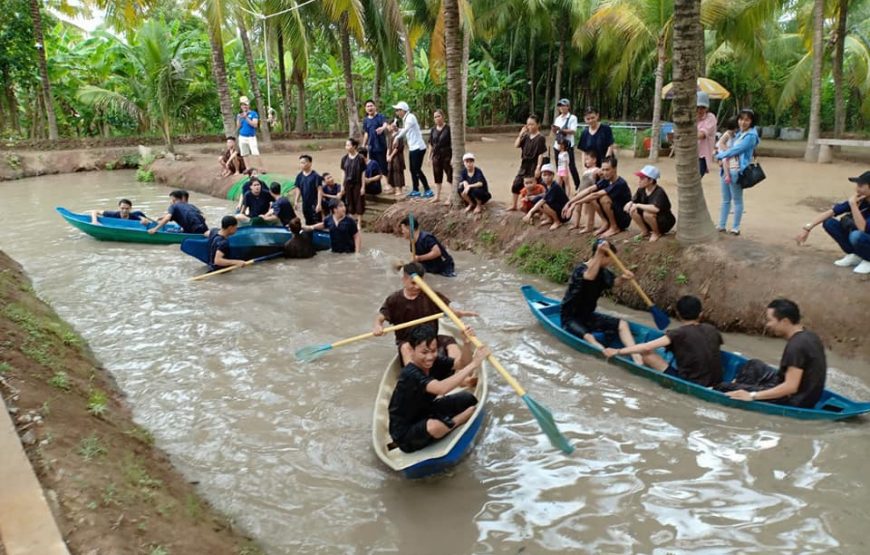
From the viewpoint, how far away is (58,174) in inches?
875

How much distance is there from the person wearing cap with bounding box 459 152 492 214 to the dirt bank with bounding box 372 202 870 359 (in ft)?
5.56

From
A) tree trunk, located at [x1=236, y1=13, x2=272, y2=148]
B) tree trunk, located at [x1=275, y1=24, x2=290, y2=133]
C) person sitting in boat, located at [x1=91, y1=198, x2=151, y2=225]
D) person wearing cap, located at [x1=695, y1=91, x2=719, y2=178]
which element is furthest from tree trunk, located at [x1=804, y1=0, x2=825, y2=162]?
tree trunk, located at [x1=275, y1=24, x2=290, y2=133]

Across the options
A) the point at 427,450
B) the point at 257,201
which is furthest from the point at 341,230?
the point at 427,450

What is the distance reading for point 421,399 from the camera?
5.01 meters

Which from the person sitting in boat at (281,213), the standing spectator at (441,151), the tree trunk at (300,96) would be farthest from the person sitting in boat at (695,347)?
the tree trunk at (300,96)

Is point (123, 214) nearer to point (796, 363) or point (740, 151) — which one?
point (740, 151)

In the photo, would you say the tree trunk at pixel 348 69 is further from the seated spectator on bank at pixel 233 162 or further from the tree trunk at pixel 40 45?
the tree trunk at pixel 40 45

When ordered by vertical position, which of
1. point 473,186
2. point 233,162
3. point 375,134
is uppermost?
point 375,134

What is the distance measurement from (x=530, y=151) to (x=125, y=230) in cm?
815

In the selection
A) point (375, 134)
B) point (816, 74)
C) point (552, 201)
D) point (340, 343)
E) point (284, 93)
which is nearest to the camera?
point (340, 343)

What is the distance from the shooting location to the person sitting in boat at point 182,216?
39.4ft

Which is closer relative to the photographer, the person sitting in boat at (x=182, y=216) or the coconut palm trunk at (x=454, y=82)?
the coconut palm trunk at (x=454, y=82)

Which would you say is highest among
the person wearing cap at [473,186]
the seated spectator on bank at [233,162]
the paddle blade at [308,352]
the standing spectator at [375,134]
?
the standing spectator at [375,134]

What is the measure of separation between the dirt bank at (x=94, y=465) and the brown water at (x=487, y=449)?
456 millimetres
